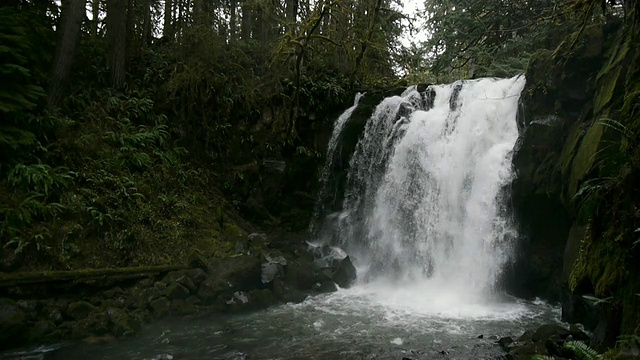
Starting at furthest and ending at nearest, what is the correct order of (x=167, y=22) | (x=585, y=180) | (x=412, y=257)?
(x=167, y=22) < (x=412, y=257) < (x=585, y=180)

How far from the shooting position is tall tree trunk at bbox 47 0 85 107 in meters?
10.8

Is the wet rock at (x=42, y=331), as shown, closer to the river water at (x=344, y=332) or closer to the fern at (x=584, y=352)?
the river water at (x=344, y=332)

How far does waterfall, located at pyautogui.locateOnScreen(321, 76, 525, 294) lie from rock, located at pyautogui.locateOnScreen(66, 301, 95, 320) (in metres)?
6.56

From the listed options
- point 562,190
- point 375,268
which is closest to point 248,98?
point 375,268

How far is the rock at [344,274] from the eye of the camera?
11086 millimetres

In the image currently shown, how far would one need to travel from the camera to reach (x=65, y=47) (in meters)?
11.0

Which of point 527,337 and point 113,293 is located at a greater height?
point 113,293

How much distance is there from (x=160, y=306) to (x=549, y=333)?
→ 22.5 ft

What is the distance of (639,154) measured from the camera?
4566 mm

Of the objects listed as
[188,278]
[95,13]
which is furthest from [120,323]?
[95,13]

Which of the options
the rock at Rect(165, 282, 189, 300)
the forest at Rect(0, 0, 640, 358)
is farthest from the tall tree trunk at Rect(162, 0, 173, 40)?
the rock at Rect(165, 282, 189, 300)

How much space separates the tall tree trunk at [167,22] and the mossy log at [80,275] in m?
9.47

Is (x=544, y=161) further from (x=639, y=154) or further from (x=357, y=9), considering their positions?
(x=357, y=9)

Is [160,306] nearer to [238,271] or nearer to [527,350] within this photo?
[238,271]
